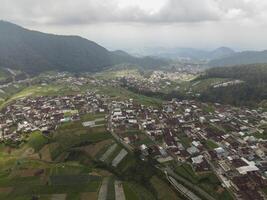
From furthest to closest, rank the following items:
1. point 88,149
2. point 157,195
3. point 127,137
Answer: point 127,137 < point 88,149 < point 157,195

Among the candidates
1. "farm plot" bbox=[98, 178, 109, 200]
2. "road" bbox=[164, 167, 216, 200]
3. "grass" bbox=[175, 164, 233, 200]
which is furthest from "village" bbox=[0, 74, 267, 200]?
"farm plot" bbox=[98, 178, 109, 200]

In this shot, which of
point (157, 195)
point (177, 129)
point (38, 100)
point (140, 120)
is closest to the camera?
point (157, 195)

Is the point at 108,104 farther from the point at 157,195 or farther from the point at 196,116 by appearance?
the point at 157,195

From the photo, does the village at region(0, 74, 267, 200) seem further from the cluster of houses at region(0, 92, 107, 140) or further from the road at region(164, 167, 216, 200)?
the road at region(164, 167, 216, 200)

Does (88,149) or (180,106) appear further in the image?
(180,106)

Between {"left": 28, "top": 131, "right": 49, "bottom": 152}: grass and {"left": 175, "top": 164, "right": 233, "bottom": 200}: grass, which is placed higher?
{"left": 175, "top": 164, "right": 233, "bottom": 200}: grass

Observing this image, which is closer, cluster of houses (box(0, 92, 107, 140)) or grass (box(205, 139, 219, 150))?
grass (box(205, 139, 219, 150))

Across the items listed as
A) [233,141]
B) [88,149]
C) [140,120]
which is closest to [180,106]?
[140,120]
